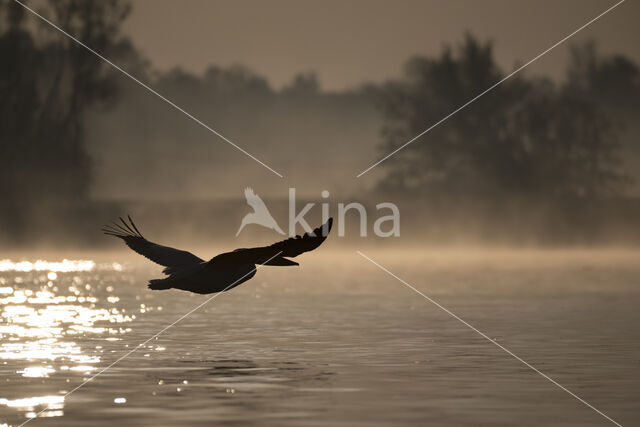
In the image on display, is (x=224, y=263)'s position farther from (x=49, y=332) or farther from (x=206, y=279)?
(x=49, y=332)

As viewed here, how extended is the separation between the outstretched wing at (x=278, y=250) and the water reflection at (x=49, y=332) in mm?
3022

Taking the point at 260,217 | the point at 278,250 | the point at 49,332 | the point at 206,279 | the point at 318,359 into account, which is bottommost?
the point at 318,359

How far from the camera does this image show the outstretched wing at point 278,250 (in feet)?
61.3

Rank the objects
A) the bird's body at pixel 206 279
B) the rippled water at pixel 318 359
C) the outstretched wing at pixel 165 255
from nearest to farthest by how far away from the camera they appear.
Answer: the rippled water at pixel 318 359 < the bird's body at pixel 206 279 < the outstretched wing at pixel 165 255

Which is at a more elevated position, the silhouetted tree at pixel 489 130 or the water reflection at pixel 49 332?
the silhouetted tree at pixel 489 130

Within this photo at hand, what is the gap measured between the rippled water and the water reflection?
1.6 inches

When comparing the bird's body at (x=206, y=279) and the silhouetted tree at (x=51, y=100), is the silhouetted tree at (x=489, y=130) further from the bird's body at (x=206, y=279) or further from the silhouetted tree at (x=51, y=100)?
the bird's body at (x=206, y=279)

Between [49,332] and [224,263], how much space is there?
8094 millimetres

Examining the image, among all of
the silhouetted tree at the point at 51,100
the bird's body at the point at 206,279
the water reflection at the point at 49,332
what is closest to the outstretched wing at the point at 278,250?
the bird's body at the point at 206,279

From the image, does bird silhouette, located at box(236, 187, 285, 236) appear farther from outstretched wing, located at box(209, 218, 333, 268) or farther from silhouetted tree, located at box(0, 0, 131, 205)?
outstretched wing, located at box(209, 218, 333, 268)

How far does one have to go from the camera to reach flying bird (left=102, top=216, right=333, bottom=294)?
62.3 ft

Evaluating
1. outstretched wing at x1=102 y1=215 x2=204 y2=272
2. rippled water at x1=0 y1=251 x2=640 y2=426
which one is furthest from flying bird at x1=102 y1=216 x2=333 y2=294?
rippled water at x1=0 y1=251 x2=640 y2=426

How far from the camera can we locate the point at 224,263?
2036 cm

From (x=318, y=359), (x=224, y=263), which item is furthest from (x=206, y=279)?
(x=318, y=359)
